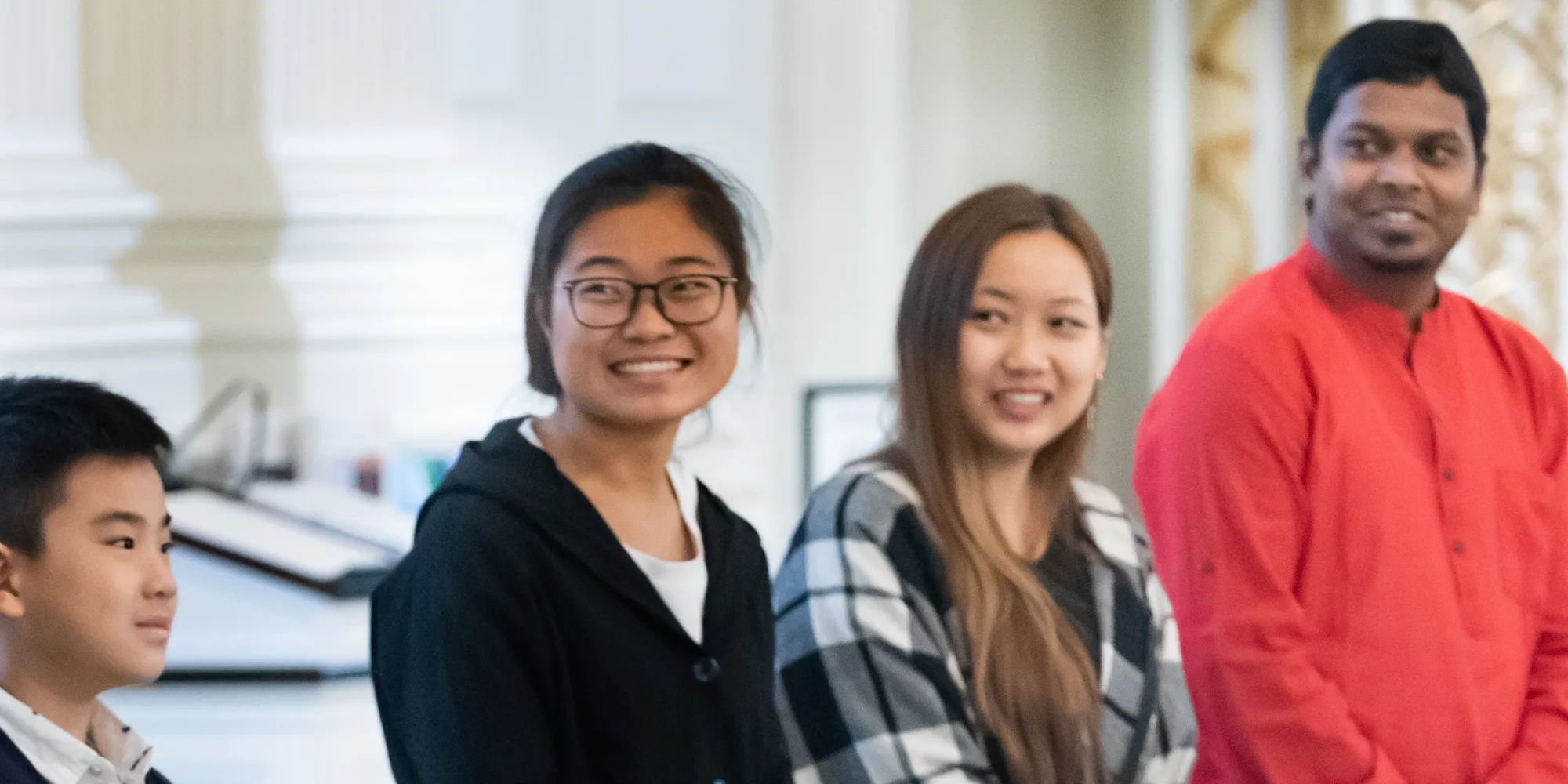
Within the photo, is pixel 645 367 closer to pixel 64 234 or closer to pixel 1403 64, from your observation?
pixel 1403 64

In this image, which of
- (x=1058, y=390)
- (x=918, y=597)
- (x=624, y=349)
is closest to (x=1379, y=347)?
(x=1058, y=390)

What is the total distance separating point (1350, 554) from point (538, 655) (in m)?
0.86

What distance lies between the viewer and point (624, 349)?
1.15 m

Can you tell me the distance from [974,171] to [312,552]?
50.9 inches

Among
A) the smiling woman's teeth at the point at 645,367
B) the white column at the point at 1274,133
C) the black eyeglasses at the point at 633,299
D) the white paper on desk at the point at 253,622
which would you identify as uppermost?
the white column at the point at 1274,133

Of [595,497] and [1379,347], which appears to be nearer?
[595,497]

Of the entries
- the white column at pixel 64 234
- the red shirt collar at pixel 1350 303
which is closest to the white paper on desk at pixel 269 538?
the white column at pixel 64 234

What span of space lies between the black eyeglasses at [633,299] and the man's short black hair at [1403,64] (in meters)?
0.77

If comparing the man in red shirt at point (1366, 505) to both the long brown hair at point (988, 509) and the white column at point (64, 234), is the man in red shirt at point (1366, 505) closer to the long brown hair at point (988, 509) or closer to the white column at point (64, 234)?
the long brown hair at point (988, 509)

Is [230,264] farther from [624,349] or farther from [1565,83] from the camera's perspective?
[1565,83]

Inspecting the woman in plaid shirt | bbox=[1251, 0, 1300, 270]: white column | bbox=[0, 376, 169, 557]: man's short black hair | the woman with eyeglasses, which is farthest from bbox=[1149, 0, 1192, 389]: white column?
bbox=[0, 376, 169, 557]: man's short black hair

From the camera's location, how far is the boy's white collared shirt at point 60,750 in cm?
94

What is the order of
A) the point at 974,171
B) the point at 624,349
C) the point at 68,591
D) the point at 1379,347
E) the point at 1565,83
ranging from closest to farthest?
1. the point at 68,591
2. the point at 624,349
3. the point at 1379,347
4. the point at 1565,83
5. the point at 974,171

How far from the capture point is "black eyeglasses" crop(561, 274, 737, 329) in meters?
1.16
